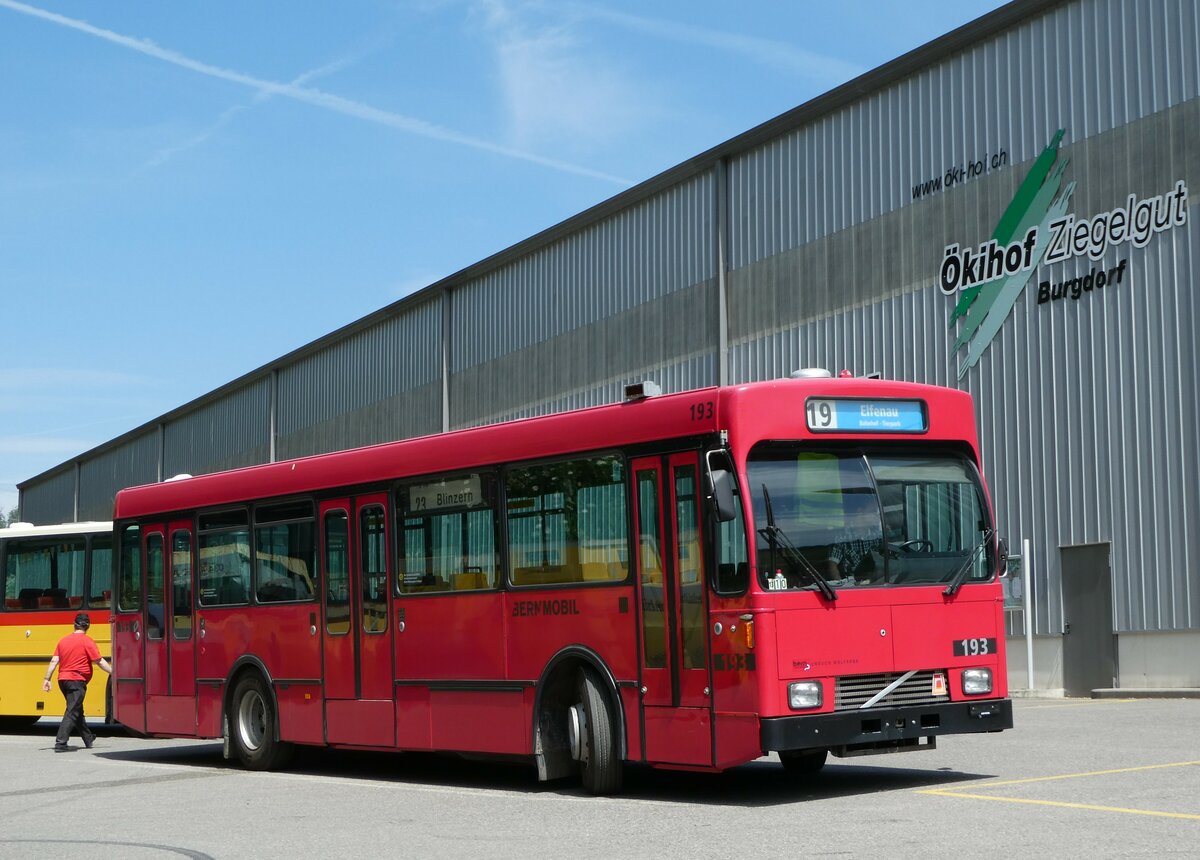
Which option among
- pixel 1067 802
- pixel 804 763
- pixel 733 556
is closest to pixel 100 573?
pixel 804 763

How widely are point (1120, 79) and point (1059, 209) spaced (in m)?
2.18

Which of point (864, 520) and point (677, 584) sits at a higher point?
point (864, 520)

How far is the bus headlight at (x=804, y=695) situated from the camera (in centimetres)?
1121

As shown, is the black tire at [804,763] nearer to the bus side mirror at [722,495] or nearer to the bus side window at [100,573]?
the bus side mirror at [722,495]

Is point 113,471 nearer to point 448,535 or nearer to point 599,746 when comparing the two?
point 448,535

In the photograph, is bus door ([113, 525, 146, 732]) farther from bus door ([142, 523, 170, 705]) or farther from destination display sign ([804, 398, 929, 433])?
destination display sign ([804, 398, 929, 433])

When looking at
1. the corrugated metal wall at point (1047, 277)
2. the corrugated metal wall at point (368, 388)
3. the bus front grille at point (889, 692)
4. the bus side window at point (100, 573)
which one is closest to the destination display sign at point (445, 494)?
the bus front grille at point (889, 692)

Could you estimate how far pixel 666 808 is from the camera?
37.9ft

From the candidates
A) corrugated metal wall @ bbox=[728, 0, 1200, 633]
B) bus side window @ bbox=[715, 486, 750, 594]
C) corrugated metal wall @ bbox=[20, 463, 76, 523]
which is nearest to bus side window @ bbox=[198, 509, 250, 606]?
bus side window @ bbox=[715, 486, 750, 594]

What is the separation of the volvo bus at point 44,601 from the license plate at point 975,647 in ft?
52.5

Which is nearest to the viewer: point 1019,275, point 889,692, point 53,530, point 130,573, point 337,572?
point 889,692

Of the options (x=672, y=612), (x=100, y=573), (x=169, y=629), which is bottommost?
(x=169, y=629)

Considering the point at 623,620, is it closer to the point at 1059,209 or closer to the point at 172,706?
the point at 172,706

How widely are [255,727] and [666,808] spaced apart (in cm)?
708
